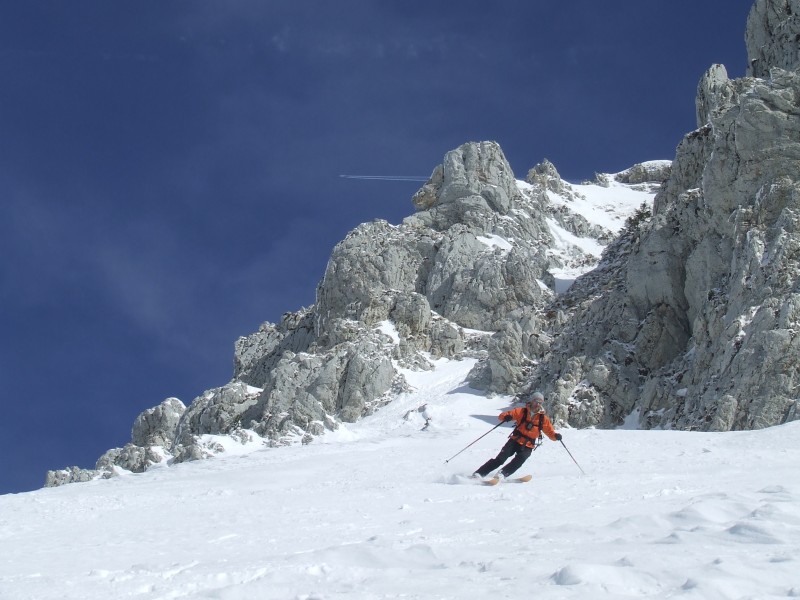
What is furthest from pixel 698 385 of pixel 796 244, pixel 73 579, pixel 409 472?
pixel 73 579

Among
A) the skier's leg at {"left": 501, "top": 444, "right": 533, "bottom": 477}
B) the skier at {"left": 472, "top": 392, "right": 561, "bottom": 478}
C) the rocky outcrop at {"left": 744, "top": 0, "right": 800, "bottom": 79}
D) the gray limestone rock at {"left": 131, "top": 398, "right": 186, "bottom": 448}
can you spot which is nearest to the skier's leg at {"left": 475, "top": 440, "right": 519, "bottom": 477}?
the skier at {"left": 472, "top": 392, "right": 561, "bottom": 478}

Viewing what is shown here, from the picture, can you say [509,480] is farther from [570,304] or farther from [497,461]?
[570,304]

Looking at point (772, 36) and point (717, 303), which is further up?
point (772, 36)

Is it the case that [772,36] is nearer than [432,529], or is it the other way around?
[432,529]

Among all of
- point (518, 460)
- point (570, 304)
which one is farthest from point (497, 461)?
point (570, 304)

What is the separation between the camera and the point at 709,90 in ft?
207

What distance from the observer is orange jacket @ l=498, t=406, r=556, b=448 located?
1512 centimetres

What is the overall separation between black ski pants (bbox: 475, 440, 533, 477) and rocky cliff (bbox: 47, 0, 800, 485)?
640 inches

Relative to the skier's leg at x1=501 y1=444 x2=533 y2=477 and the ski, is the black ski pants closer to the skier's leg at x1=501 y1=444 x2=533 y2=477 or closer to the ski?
the skier's leg at x1=501 y1=444 x2=533 y2=477

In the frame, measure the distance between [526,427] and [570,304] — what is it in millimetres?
44613

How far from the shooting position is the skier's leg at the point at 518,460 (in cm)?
1472

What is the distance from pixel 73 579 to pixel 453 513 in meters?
4.71

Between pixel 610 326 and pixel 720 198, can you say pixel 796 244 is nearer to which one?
pixel 720 198

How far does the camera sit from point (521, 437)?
1511 cm
